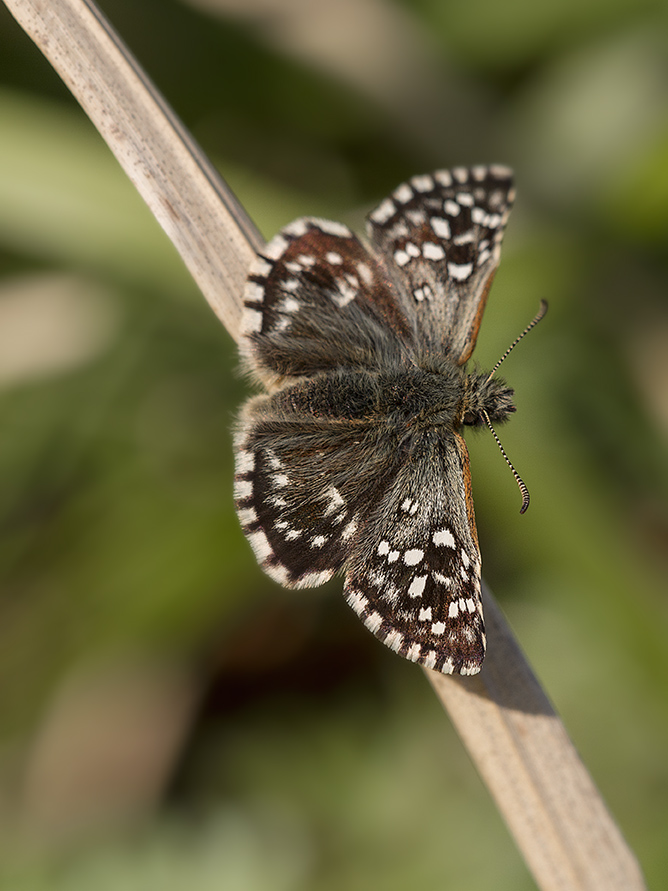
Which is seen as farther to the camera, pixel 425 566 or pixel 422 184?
pixel 422 184

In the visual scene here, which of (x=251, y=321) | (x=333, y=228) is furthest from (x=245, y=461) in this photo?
(x=333, y=228)

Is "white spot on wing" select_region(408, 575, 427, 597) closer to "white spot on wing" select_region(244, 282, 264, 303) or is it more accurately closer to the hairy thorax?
the hairy thorax

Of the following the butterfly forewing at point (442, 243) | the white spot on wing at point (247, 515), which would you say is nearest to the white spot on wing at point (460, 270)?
the butterfly forewing at point (442, 243)

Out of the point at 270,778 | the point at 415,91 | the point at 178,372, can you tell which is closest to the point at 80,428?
the point at 178,372

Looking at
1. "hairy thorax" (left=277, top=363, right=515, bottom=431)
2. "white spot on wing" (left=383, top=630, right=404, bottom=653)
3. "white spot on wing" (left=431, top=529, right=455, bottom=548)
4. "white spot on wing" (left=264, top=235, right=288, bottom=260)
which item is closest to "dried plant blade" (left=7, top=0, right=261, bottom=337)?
"white spot on wing" (left=264, top=235, right=288, bottom=260)

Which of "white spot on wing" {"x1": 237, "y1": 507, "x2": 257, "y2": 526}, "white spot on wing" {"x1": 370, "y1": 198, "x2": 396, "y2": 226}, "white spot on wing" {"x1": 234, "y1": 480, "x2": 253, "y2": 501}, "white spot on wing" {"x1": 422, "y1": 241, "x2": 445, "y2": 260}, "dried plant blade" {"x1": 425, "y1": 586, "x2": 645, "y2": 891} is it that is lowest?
"dried plant blade" {"x1": 425, "y1": 586, "x2": 645, "y2": 891}

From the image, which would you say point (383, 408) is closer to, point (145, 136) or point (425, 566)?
point (425, 566)
